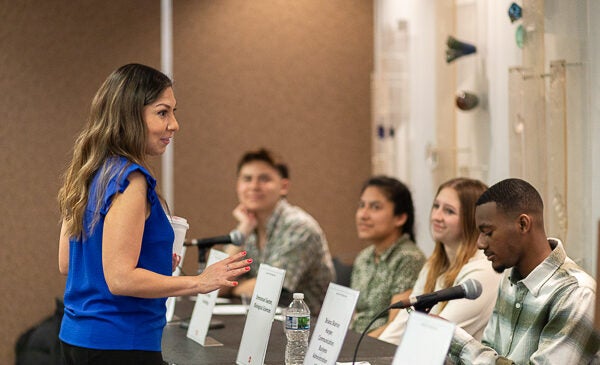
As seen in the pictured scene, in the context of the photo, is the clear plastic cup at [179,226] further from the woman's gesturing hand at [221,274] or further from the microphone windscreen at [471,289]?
the microphone windscreen at [471,289]

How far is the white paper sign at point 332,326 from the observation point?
216 cm

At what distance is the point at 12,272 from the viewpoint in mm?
5168

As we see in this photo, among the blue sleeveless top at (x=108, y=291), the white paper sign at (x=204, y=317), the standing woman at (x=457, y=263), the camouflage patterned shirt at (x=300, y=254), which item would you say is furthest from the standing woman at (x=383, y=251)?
the blue sleeveless top at (x=108, y=291)

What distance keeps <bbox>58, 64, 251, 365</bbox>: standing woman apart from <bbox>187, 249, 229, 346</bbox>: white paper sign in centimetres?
77

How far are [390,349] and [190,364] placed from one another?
66 centimetres

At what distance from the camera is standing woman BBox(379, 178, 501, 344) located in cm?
297

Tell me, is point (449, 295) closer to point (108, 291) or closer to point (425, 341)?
point (425, 341)

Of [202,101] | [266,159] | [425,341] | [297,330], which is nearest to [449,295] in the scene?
[425,341]

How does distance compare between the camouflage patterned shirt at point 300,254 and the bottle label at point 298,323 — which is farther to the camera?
the camouflage patterned shirt at point 300,254

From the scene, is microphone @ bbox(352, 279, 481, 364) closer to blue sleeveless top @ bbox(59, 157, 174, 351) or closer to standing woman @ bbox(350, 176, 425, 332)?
blue sleeveless top @ bbox(59, 157, 174, 351)

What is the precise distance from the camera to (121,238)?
2.07 metres

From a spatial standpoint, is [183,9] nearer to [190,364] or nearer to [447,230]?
[447,230]

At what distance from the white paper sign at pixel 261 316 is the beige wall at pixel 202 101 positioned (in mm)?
2897

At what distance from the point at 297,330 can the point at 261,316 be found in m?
0.11
